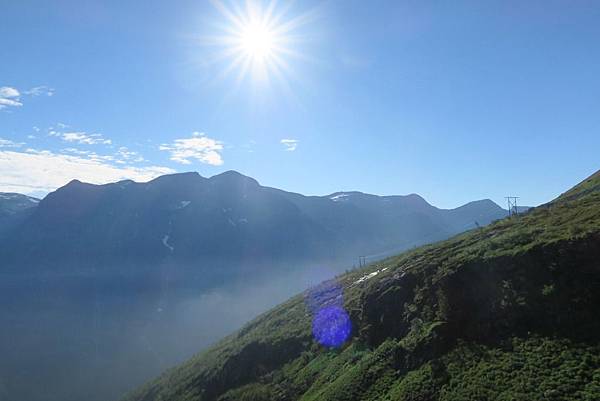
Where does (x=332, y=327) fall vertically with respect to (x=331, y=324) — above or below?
below

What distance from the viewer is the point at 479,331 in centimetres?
2912

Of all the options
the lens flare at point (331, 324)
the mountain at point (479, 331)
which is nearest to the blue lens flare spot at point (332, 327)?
the lens flare at point (331, 324)

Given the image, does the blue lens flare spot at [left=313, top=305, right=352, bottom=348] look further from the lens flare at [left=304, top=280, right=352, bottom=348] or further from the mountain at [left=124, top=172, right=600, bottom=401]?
the mountain at [left=124, top=172, right=600, bottom=401]

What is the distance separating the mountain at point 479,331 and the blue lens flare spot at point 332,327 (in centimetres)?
25

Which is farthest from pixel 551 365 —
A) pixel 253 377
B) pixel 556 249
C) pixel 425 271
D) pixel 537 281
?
pixel 253 377

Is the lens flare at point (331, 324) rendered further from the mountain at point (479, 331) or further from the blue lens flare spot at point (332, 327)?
the mountain at point (479, 331)

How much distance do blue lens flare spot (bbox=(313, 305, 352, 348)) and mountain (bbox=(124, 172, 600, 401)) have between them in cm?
25

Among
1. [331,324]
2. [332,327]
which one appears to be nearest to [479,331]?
[332,327]

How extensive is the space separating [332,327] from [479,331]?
24.0 metres

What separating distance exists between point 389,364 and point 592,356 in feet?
45.5

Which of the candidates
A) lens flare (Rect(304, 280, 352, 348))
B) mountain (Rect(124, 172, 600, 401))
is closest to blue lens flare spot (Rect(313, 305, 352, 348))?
lens flare (Rect(304, 280, 352, 348))

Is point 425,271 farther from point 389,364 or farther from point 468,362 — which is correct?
point 468,362

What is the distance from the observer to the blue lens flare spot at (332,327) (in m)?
46.6

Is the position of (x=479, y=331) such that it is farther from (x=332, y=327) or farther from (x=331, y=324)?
(x=331, y=324)
